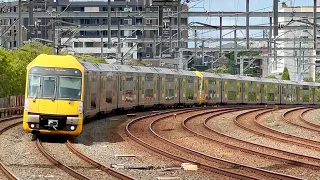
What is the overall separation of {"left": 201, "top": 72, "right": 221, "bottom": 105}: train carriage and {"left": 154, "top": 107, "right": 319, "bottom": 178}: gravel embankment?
758 inches

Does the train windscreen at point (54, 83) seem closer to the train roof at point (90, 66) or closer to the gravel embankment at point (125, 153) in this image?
the gravel embankment at point (125, 153)

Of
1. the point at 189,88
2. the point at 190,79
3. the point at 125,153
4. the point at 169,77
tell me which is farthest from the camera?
the point at 190,79

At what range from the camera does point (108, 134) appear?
27.2 m

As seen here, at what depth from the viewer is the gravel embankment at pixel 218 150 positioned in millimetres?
16984

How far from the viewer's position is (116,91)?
1442 inches

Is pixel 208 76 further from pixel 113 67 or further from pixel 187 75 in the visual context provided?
pixel 113 67

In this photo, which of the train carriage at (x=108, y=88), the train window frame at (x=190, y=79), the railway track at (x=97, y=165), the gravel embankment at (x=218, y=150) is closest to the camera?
the railway track at (x=97, y=165)

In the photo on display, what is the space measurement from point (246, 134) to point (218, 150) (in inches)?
245

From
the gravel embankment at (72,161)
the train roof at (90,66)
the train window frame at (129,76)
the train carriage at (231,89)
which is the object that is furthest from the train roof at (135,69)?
the gravel embankment at (72,161)

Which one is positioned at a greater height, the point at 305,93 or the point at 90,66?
the point at 90,66

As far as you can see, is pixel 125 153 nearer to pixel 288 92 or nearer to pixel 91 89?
pixel 91 89

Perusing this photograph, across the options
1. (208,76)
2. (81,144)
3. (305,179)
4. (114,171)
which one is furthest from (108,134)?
(208,76)

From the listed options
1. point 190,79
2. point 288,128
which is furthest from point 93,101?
point 190,79

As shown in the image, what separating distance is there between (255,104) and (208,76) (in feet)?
26.5
